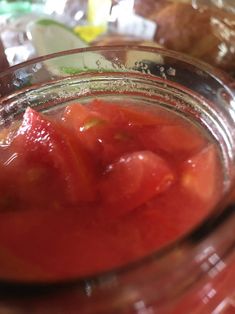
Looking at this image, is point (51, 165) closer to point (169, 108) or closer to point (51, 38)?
point (169, 108)

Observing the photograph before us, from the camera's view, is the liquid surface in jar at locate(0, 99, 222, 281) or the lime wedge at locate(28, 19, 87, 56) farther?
the lime wedge at locate(28, 19, 87, 56)

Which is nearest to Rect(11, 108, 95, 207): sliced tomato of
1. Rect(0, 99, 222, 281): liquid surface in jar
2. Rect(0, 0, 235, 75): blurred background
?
Rect(0, 99, 222, 281): liquid surface in jar

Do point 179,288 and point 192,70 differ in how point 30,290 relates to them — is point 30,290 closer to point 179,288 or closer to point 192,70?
point 179,288

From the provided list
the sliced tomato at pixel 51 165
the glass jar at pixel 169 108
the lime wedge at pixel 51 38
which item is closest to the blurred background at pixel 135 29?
the lime wedge at pixel 51 38

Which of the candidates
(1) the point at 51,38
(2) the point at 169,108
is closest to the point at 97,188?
(2) the point at 169,108

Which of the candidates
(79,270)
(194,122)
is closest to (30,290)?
(79,270)

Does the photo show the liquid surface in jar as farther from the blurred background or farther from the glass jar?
the blurred background

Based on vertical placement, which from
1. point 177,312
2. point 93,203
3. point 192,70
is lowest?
point 177,312
